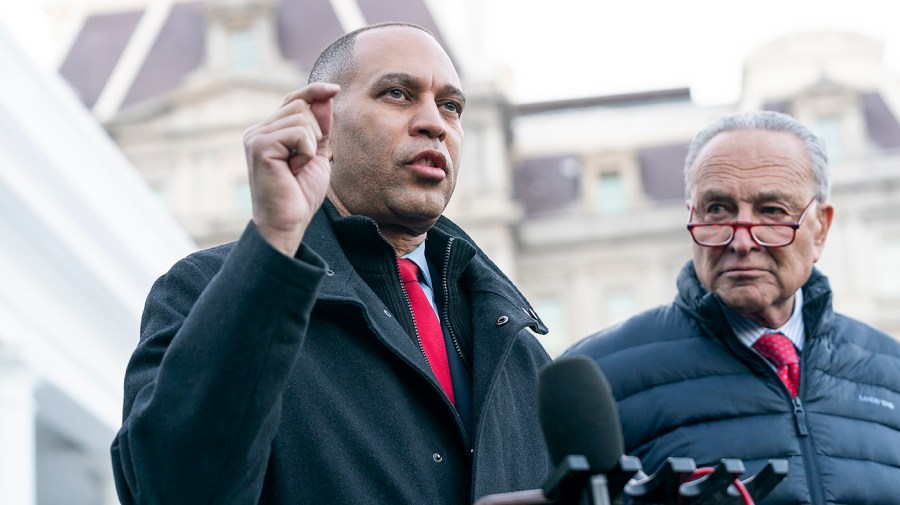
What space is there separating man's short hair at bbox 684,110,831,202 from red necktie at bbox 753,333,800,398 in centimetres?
40

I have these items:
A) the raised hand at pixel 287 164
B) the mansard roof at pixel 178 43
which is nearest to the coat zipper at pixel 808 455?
the raised hand at pixel 287 164

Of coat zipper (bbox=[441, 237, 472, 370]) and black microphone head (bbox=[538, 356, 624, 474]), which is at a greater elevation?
coat zipper (bbox=[441, 237, 472, 370])

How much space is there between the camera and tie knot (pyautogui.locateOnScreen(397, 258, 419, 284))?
2799 millimetres

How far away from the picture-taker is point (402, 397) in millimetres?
2484

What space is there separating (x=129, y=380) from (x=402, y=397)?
1.54ft

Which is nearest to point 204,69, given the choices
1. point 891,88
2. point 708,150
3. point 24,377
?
point 891,88

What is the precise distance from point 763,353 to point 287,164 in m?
1.82

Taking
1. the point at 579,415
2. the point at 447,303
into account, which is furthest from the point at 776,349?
the point at 579,415

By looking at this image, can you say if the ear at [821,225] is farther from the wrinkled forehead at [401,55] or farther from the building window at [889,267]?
the building window at [889,267]

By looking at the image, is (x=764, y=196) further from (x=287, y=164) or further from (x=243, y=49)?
(x=243, y=49)

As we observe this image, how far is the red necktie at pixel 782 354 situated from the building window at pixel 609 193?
2760 centimetres

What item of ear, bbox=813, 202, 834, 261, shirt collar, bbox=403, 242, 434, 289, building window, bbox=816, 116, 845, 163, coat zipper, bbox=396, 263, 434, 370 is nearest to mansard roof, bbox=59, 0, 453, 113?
building window, bbox=816, 116, 845, 163

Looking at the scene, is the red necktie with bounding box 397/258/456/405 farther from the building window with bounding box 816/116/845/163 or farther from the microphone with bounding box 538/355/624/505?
the building window with bounding box 816/116/845/163

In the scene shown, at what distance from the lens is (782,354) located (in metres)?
3.60
